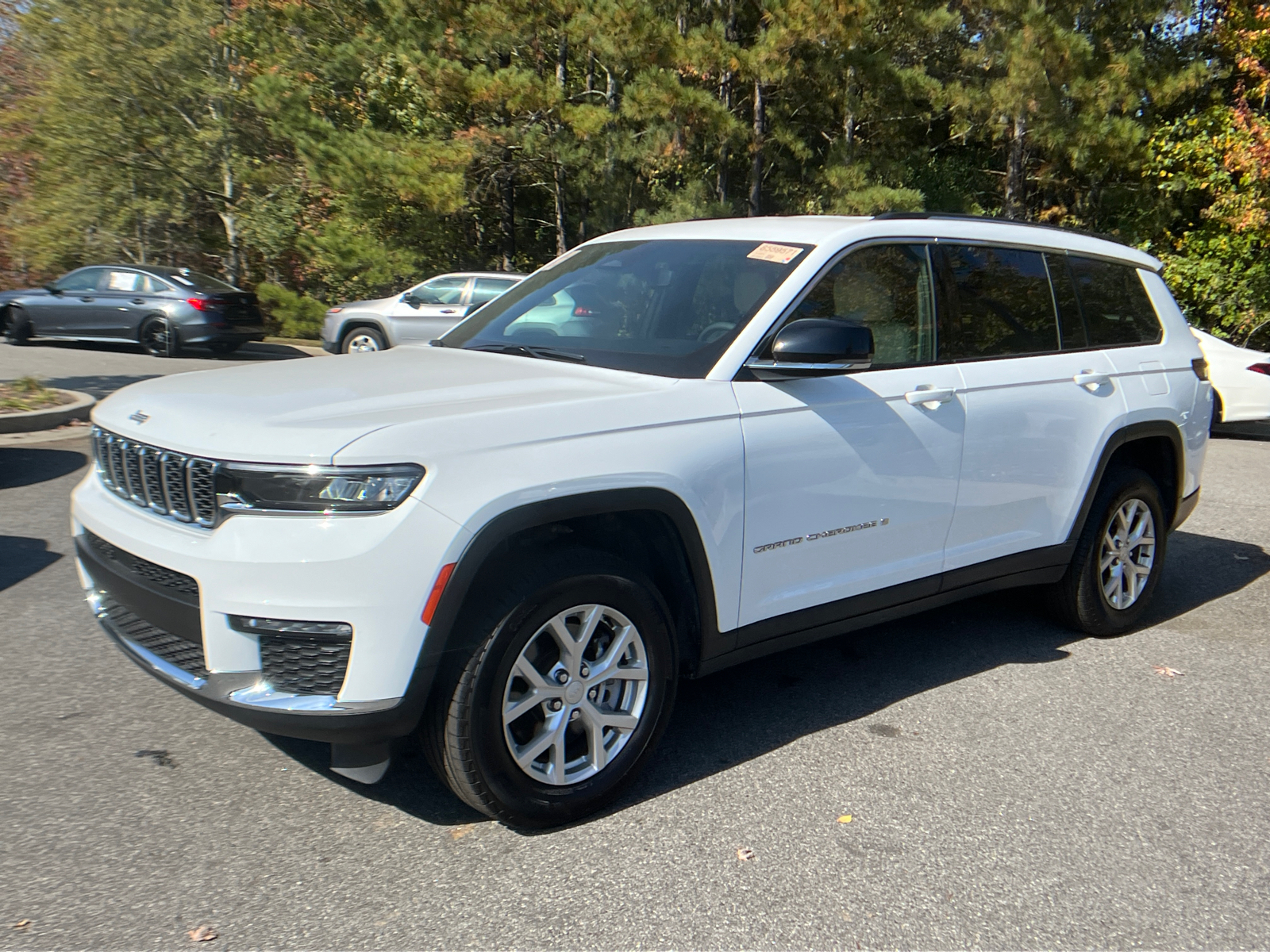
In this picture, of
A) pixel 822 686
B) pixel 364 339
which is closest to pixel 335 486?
Result: pixel 822 686

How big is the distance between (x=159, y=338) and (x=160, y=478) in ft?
52.4

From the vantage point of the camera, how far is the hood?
9.78 ft

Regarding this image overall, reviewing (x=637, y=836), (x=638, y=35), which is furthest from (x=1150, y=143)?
(x=637, y=836)

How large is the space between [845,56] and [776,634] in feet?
57.0

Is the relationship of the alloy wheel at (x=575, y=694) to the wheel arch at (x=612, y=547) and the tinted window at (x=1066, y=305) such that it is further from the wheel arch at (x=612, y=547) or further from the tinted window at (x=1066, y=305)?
the tinted window at (x=1066, y=305)

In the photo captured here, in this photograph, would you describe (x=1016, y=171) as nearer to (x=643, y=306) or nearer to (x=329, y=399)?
(x=643, y=306)

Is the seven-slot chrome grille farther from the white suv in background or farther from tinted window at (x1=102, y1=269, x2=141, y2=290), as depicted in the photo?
tinted window at (x1=102, y1=269, x2=141, y2=290)

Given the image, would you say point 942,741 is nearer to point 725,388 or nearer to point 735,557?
point 735,557

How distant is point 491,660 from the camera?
3.07m

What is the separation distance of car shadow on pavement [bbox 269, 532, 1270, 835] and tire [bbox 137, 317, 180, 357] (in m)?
15.2

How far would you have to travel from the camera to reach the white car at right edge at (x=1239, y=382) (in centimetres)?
1196

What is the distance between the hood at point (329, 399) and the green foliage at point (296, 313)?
18.4m

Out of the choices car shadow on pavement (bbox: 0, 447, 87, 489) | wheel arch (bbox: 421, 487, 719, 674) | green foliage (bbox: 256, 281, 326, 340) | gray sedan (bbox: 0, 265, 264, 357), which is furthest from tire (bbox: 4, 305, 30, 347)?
wheel arch (bbox: 421, 487, 719, 674)

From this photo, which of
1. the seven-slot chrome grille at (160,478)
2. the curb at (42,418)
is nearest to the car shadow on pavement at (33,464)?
the curb at (42,418)
